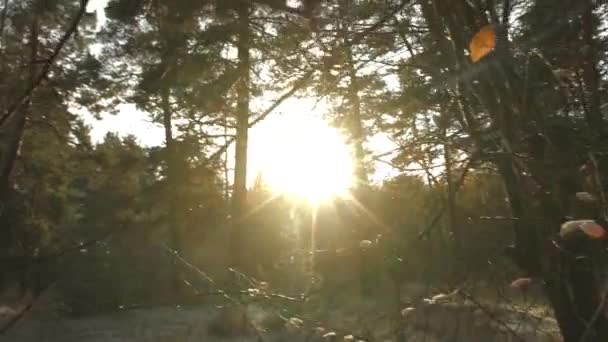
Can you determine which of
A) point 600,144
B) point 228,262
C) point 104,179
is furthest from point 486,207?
point 228,262

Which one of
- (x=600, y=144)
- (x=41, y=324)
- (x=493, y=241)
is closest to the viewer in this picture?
(x=600, y=144)

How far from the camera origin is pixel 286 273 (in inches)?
101

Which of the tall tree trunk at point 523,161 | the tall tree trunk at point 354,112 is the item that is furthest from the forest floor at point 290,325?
the tall tree trunk at point 354,112

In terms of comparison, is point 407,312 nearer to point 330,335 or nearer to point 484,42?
point 330,335

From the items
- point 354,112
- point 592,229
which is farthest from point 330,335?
point 354,112

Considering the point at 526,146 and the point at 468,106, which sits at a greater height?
the point at 468,106

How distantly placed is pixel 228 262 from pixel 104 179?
3382 millimetres

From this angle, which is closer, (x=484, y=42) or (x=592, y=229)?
(x=592, y=229)

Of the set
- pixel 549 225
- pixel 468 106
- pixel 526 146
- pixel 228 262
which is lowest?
pixel 228 262

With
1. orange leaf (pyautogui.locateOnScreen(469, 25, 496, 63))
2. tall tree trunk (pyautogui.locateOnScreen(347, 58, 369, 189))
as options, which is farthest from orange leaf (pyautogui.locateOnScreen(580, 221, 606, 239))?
tall tree trunk (pyautogui.locateOnScreen(347, 58, 369, 189))

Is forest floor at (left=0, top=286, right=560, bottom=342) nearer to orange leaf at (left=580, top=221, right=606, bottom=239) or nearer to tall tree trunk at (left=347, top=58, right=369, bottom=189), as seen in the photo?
orange leaf at (left=580, top=221, right=606, bottom=239)

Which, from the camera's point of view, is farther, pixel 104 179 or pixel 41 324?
pixel 41 324

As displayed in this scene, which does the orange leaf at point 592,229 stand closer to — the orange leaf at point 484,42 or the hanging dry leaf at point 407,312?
the orange leaf at point 484,42

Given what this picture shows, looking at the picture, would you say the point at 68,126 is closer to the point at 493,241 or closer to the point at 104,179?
the point at 104,179
